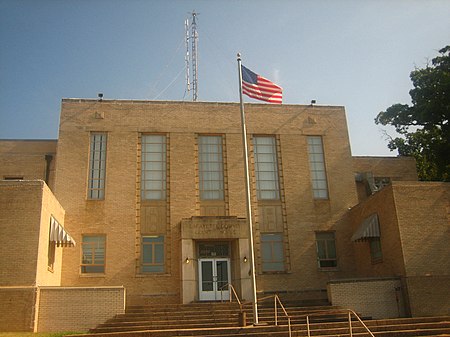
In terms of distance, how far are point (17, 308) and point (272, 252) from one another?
12.0 m

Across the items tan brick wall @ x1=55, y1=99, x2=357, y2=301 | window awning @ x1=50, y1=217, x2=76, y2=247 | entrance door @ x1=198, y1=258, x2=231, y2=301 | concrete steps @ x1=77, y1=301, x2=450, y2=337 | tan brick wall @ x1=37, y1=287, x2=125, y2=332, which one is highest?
tan brick wall @ x1=55, y1=99, x2=357, y2=301

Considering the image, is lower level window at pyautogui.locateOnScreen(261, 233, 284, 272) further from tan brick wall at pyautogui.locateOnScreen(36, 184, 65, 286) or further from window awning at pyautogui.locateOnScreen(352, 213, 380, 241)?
tan brick wall at pyautogui.locateOnScreen(36, 184, 65, 286)

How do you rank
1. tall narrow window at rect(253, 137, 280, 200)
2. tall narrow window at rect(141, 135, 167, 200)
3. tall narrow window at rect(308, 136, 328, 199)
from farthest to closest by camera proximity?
tall narrow window at rect(308, 136, 328, 199) → tall narrow window at rect(253, 137, 280, 200) → tall narrow window at rect(141, 135, 167, 200)

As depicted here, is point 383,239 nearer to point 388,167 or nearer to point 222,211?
point 222,211

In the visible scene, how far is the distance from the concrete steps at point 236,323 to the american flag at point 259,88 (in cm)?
788

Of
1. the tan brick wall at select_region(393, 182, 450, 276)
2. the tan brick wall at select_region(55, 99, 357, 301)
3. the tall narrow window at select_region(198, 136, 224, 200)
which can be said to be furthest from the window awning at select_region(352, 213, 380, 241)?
the tall narrow window at select_region(198, 136, 224, 200)

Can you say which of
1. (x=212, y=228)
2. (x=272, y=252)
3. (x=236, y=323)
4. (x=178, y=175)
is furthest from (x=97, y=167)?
(x=236, y=323)

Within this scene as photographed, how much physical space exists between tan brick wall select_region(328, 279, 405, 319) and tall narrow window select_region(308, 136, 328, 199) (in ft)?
20.7

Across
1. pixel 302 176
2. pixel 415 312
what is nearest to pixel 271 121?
pixel 302 176

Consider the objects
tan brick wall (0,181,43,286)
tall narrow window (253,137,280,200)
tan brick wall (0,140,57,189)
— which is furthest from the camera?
tan brick wall (0,140,57,189)

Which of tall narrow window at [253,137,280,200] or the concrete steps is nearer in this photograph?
the concrete steps

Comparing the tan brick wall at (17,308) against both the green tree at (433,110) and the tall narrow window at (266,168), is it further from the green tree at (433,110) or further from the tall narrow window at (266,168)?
the green tree at (433,110)

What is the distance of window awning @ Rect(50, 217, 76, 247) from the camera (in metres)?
21.1

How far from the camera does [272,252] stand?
2534cm
